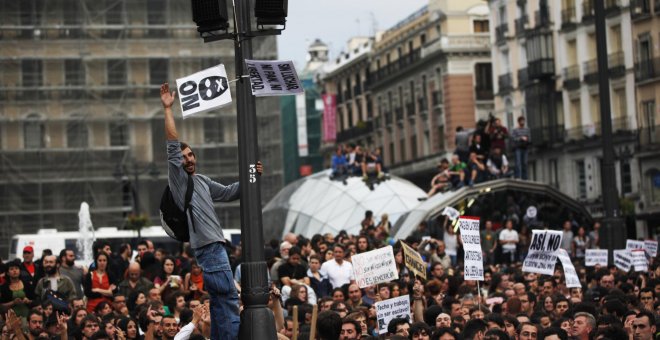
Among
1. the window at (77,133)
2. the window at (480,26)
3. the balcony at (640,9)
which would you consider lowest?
the window at (77,133)

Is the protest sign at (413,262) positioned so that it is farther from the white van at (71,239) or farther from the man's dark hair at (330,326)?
the white van at (71,239)

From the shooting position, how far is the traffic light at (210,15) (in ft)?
39.3

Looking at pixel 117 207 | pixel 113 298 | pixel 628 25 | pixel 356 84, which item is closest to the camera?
pixel 113 298

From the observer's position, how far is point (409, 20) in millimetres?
88312

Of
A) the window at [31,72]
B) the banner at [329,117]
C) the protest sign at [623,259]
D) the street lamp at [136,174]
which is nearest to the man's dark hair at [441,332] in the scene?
the protest sign at [623,259]

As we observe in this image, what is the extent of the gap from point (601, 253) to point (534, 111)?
46072mm

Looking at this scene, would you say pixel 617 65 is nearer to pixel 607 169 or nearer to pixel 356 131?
pixel 356 131

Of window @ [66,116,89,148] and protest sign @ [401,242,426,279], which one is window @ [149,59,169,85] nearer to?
window @ [66,116,89,148]

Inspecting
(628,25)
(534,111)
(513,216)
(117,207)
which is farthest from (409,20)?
(513,216)

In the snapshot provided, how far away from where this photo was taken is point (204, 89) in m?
12.0

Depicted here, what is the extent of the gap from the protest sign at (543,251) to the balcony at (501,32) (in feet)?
175

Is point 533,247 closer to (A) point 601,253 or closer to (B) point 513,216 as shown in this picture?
(A) point 601,253

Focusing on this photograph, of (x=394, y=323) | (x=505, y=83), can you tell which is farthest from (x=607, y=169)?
(x=505, y=83)

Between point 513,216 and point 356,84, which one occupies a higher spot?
point 356,84
